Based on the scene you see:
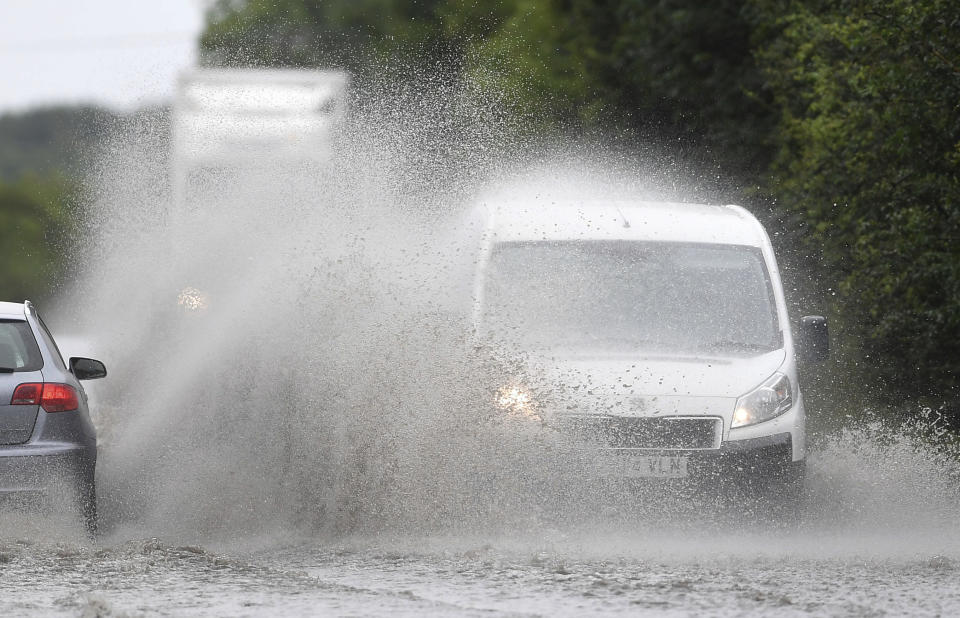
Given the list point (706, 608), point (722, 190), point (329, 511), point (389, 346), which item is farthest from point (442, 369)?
point (722, 190)

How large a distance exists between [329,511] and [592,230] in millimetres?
2882

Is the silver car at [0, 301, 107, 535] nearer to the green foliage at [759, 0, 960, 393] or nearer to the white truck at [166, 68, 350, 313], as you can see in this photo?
the white truck at [166, 68, 350, 313]

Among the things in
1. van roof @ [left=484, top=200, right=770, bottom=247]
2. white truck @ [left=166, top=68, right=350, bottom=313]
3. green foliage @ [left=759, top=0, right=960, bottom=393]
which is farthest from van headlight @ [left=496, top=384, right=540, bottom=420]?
green foliage @ [left=759, top=0, right=960, bottom=393]

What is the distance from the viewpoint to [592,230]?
1062cm

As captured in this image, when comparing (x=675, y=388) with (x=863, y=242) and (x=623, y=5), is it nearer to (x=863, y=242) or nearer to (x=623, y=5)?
(x=863, y=242)

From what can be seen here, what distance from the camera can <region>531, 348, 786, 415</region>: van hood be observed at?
9086mm

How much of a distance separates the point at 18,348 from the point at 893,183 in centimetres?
825

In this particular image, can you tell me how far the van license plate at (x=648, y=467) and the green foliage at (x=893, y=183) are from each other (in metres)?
A: 4.94

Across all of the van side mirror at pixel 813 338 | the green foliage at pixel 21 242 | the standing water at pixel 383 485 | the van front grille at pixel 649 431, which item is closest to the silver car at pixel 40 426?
the standing water at pixel 383 485

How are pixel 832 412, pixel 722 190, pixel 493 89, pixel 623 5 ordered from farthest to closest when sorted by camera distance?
pixel 623 5, pixel 493 89, pixel 722 190, pixel 832 412

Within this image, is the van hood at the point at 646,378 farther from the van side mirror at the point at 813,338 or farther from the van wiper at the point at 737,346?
the van side mirror at the point at 813,338

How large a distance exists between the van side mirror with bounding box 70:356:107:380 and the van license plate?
3157 mm

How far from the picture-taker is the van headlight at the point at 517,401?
897 cm

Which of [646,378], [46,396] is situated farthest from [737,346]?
[46,396]
